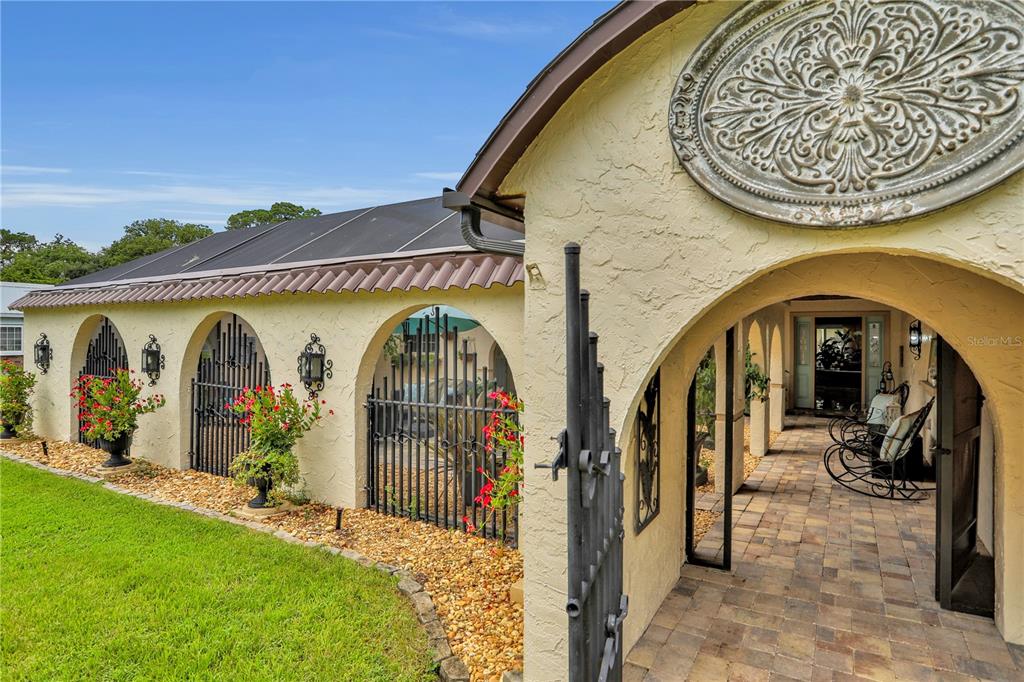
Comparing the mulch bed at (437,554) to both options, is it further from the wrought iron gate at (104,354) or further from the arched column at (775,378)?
the arched column at (775,378)

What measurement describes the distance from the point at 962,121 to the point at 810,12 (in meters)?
0.85

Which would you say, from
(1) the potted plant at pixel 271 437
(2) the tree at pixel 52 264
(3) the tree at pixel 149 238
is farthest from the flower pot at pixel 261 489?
(2) the tree at pixel 52 264

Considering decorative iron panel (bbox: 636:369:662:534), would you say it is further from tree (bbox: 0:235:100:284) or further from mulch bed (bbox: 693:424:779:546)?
tree (bbox: 0:235:100:284)

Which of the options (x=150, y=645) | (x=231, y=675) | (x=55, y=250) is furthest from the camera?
(x=55, y=250)

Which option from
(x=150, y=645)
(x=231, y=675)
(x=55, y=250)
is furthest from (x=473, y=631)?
(x=55, y=250)

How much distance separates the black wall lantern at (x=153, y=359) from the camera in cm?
910

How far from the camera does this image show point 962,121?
2141 mm

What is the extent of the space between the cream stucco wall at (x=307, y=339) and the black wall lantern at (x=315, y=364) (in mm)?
112

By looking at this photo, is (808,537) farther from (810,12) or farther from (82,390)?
(82,390)

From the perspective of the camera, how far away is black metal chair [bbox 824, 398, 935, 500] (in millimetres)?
7223

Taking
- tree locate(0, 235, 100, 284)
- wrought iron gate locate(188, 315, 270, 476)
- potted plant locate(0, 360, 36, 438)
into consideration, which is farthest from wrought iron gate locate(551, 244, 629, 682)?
tree locate(0, 235, 100, 284)

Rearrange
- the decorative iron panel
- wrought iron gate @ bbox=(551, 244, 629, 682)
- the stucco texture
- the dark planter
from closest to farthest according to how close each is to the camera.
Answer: wrought iron gate @ bbox=(551, 244, 629, 682) < the stucco texture < the decorative iron panel < the dark planter

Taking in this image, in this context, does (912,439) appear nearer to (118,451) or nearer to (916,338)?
(916,338)

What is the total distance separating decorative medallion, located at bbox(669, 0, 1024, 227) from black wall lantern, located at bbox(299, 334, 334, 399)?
5784 millimetres
